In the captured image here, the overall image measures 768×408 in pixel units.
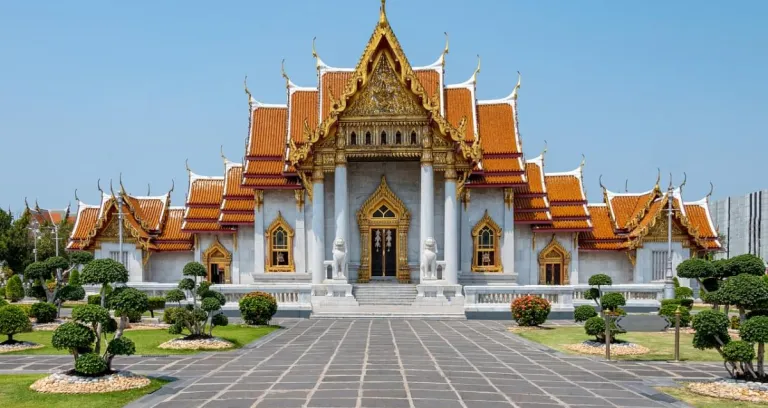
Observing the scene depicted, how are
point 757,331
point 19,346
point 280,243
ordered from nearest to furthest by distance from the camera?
point 757,331 < point 19,346 < point 280,243

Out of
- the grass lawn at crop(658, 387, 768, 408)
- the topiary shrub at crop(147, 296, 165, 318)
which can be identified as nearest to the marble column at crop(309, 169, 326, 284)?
the topiary shrub at crop(147, 296, 165, 318)

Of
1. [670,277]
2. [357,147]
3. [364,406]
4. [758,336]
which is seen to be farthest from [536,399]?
[670,277]

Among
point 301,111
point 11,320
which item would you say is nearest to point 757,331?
point 11,320

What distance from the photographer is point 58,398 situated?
1212 centimetres

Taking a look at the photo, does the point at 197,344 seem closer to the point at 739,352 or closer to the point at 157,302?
the point at 157,302

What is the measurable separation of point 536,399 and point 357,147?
20137mm

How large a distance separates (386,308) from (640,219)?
1565 centimetres

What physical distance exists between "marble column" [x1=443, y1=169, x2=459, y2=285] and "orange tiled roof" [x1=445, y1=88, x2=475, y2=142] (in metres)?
4.49

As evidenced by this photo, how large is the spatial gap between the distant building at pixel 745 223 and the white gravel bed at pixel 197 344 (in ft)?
222

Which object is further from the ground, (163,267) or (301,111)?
(301,111)

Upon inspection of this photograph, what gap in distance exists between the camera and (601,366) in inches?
636

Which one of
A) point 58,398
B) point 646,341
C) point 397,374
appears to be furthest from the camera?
point 646,341

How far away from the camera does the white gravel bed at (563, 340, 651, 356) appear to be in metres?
18.2

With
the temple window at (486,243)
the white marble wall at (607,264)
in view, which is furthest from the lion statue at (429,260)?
the white marble wall at (607,264)
